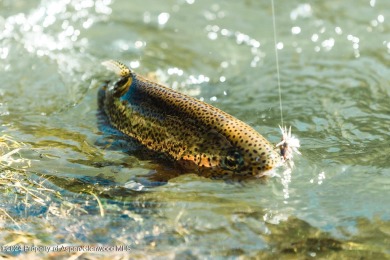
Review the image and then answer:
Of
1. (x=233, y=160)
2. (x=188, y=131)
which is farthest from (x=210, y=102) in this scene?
(x=233, y=160)

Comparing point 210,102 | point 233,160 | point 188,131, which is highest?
point 210,102

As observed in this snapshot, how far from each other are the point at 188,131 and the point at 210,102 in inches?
70.6

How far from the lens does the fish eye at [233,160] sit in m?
4.25

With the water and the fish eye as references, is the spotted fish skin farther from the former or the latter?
the water

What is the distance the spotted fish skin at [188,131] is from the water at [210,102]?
0.16 m

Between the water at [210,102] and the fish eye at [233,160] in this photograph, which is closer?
the water at [210,102]

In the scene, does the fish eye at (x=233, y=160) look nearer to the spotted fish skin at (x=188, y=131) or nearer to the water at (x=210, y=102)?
the spotted fish skin at (x=188, y=131)

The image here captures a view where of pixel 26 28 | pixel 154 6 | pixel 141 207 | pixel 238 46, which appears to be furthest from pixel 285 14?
pixel 141 207

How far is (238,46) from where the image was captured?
8125 mm

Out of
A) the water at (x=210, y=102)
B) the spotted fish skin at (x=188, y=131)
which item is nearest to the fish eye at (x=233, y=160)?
the spotted fish skin at (x=188, y=131)

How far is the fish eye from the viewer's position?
4.25 metres

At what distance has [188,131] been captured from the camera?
455cm

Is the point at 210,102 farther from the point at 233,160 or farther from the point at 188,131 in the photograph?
the point at 233,160

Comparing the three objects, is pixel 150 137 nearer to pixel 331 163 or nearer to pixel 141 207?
pixel 141 207
